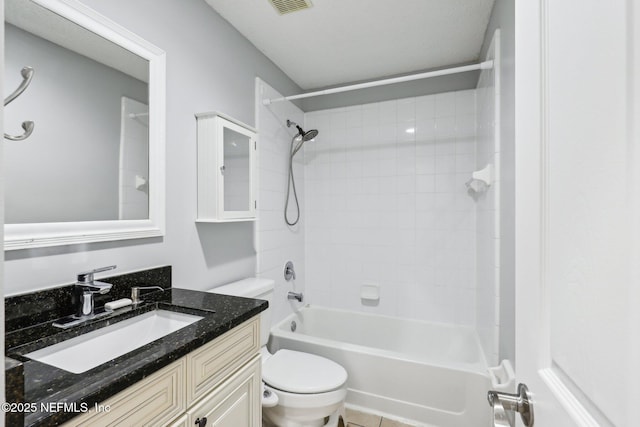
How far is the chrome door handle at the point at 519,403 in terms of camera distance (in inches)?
21.5

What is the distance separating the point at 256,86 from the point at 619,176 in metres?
2.15

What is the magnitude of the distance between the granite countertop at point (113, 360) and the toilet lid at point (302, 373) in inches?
25.9

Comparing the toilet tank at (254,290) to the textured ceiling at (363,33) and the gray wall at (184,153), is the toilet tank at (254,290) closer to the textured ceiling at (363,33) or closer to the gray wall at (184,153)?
the gray wall at (184,153)

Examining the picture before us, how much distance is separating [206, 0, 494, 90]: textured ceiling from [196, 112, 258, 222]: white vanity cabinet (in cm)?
69

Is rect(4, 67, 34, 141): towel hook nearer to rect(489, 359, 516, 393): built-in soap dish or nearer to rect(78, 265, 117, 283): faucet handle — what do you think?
rect(78, 265, 117, 283): faucet handle

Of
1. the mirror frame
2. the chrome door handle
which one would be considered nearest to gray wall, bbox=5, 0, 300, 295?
the mirror frame

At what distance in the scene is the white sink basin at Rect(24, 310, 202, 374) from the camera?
83cm

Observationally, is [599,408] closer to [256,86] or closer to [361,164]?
[256,86]

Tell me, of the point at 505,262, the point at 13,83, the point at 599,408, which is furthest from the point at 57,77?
the point at 505,262

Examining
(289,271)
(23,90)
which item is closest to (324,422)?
(289,271)

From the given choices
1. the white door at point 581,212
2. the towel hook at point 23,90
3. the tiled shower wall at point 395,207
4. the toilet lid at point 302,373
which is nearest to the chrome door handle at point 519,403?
the white door at point 581,212

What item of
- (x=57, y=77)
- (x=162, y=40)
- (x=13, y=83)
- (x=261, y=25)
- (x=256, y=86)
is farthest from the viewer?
(x=256, y=86)

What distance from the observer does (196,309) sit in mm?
1101

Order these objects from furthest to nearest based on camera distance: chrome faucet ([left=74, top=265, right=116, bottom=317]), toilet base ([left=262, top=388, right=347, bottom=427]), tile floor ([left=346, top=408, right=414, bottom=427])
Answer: tile floor ([left=346, top=408, right=414, bottom=427]) < toilet base ([left=262, top=388, right=347, bottom=427]) < chrome faucet ([left=74, top=265, right=116, bottom=317])
